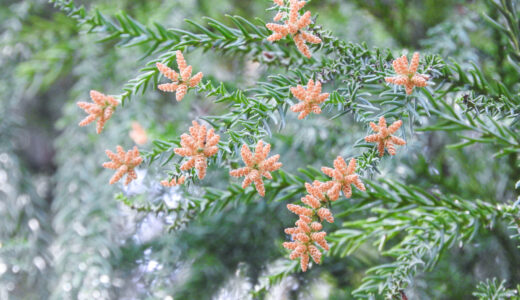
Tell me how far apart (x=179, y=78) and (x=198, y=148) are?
0.06 m

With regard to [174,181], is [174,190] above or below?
below

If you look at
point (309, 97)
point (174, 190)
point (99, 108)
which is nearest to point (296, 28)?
point (309, 97)

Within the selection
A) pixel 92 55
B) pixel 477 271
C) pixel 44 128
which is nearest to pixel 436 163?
pixel 477 271

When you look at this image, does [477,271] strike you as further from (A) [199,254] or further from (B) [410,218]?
(A) [199,254]

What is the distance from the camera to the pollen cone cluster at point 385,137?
0.31 m

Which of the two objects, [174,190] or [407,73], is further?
[174,190]

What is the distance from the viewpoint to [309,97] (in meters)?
0.31

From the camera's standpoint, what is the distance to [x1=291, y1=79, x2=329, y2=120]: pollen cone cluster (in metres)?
0.31

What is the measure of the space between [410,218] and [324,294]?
0.25 meters

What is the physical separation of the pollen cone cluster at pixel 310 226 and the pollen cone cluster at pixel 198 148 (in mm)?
73

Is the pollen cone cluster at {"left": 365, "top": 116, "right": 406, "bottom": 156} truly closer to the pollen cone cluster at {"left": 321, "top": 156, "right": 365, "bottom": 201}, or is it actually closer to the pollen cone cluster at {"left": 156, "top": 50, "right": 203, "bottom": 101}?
the pollen cone cluster at {"left": 321, "top": 156, "right": 365, "bottom": 201}

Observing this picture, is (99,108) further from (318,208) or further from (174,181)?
(318,208)

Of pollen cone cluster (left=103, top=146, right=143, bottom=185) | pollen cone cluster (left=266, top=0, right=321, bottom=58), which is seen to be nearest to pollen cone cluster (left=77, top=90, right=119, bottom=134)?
pollen cone cluster (left=103, top=146, right=143, bottom=185)

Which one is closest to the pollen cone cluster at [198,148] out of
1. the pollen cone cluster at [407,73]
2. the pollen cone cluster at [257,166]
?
the pollen cone cluster at [257,166]
